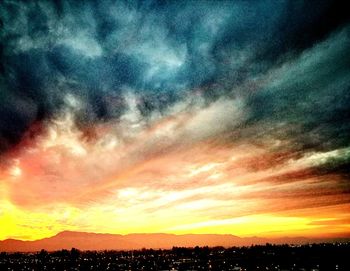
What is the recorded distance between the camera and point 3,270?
502 feet

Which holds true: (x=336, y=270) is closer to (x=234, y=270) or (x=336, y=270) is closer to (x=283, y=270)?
(x=283, y=270)

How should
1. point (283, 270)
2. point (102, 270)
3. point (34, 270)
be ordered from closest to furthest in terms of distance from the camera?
point (283, 270) < point (102, 270) < point (34, 270)

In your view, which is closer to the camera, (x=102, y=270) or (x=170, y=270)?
(x=170, y=270)

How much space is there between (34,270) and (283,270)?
108 meters

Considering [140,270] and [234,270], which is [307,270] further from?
[140,270]

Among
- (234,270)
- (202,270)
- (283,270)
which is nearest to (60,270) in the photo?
(202,270)

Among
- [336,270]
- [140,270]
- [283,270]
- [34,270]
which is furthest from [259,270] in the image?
[34,270]

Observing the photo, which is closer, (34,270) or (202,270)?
(202,270)

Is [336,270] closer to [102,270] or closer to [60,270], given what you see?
[102,270]

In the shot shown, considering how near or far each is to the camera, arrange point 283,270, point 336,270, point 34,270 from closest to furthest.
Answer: point 336,270, point 283,270, point 34,270

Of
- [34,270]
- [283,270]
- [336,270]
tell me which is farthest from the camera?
[34,270]

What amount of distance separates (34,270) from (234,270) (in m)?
91.4

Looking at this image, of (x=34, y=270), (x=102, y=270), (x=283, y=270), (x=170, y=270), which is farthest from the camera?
(x=34, y=270)

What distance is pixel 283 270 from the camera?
380ft
